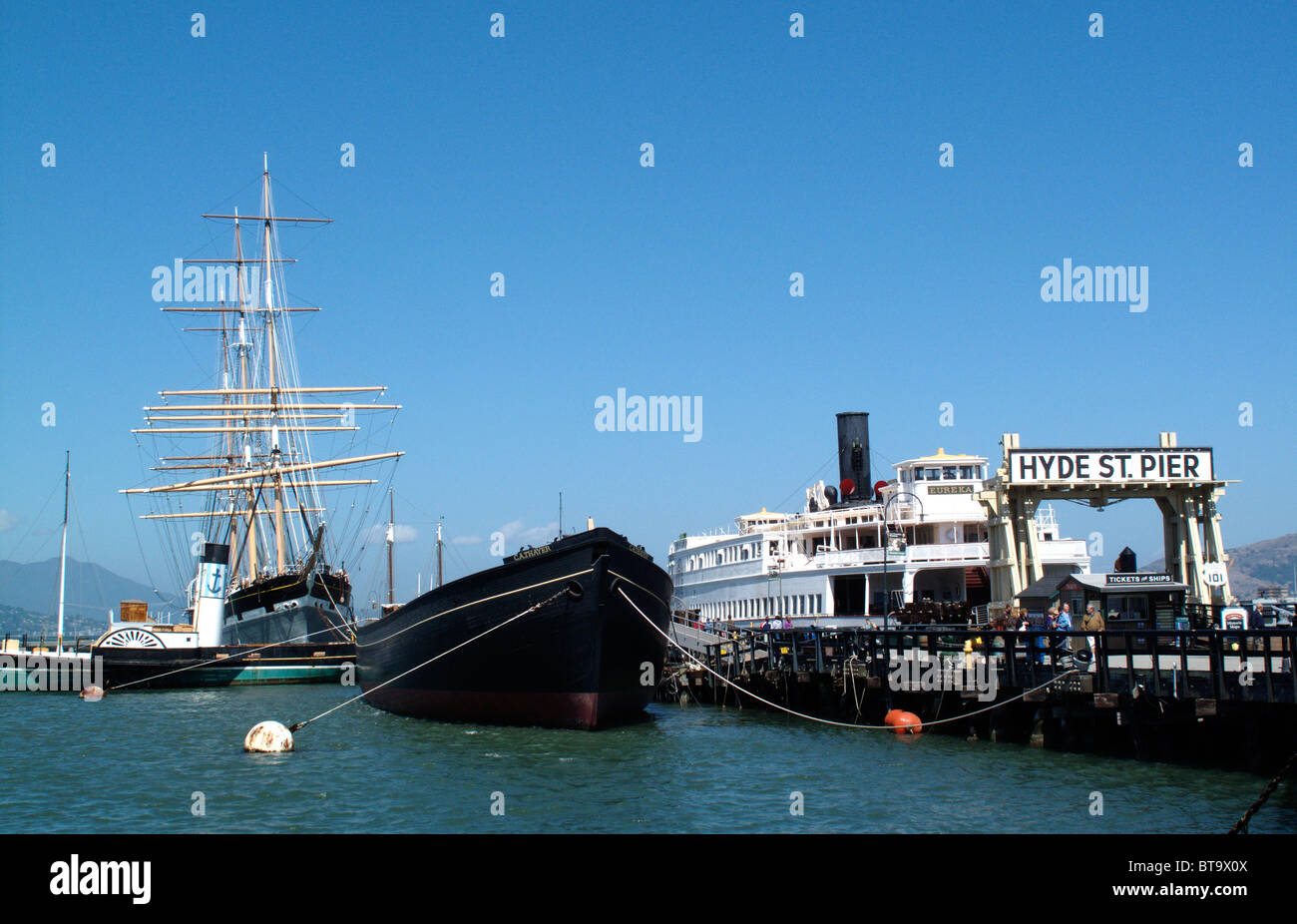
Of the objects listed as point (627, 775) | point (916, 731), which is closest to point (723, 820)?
point (627, 775)

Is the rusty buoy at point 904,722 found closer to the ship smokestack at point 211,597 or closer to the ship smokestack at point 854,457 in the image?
the ship smokestack at point 854,457

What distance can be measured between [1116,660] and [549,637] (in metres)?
13.1

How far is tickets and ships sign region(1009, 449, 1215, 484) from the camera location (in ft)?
103

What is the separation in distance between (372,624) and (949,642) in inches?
687

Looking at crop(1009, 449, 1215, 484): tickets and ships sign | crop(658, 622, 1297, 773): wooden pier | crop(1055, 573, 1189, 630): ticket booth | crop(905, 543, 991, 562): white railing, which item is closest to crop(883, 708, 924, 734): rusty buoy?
crop(658, 622, 1297, 773): wooden pier

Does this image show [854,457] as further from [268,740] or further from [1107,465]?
[268,740]

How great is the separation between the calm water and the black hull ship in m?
0.75

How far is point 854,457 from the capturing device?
56531 millimetres

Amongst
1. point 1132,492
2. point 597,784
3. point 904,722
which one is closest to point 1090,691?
point 904,722

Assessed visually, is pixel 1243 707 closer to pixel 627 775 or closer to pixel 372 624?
pixel 627 775
